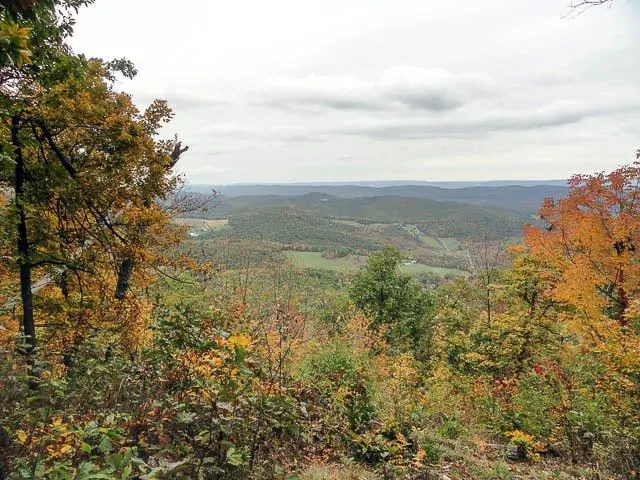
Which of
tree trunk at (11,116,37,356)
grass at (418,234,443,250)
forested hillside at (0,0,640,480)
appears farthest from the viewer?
grass at (418,234,443,250)

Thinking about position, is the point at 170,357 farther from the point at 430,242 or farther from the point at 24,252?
the point at 430,242

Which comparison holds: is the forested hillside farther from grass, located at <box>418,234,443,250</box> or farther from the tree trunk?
grass, located at <box>418,234,443,250</box>

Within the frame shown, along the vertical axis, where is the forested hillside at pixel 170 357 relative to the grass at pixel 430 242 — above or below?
above

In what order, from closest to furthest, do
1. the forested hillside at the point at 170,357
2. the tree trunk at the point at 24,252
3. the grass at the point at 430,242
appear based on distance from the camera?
the forested hillside at the point at 170,357 < the tree trunk at the point at 24,252 < the grass at the point at 430,242

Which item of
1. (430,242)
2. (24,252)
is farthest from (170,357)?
(430,242)

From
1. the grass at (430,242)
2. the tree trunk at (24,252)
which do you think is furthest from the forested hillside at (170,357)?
the grass at (430,242)

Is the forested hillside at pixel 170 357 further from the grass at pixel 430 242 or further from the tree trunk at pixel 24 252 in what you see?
the grass at pixel 430 242

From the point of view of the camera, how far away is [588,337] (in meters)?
11.2

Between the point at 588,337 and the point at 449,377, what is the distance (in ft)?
17.5

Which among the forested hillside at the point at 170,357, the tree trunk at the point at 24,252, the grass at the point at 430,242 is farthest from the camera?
the grass at the point at 430,242

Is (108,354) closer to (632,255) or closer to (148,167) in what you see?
(148,167)

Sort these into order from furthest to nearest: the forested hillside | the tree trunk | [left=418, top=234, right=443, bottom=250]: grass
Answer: [left=418, top=234, right=443, bottom=250]: grass < the tree trunk < the forested hillside

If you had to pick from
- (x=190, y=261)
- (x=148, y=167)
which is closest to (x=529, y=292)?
(x=190, y=261)

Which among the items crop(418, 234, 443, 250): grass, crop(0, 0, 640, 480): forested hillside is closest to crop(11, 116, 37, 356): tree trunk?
crop(0, 0, 640, 480): forested hillside
